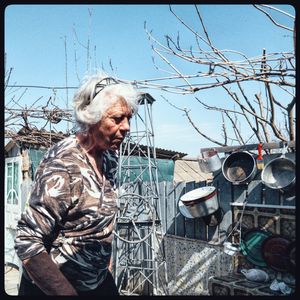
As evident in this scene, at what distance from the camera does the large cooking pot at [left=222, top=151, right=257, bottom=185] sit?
364 centimetres

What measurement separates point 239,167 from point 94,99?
2667mm

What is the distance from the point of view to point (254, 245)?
140 inches

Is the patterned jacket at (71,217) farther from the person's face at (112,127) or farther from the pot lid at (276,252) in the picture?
the pot lid at (276,252)

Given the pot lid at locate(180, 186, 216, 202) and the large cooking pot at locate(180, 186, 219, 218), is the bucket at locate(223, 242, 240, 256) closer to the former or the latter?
the large cooking pot at locate(180, 186, 219, 218)

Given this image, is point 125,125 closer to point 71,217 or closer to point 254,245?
point 71,217

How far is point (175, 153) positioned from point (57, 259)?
802 centimetres

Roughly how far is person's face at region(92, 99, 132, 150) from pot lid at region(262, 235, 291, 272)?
2.44 meters

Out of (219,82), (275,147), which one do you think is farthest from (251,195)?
(219,82)

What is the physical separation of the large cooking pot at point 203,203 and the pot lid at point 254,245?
537mm

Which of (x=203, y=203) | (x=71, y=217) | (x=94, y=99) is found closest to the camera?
(x=71, y=217)

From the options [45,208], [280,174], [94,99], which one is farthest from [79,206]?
[280,174]

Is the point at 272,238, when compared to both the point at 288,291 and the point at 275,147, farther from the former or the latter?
the point at 275,147

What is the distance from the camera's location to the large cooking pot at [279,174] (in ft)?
10.4

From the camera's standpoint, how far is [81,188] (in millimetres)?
1444
